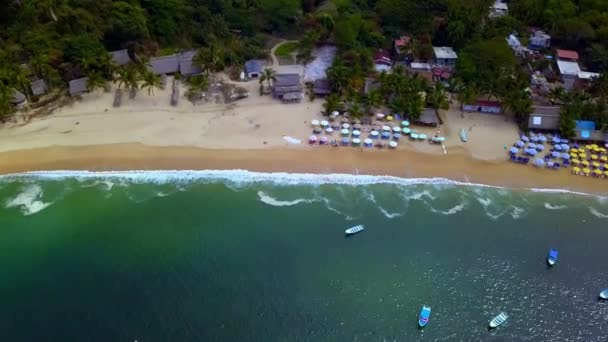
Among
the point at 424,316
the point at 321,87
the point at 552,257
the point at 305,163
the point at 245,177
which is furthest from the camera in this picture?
the point at 321,87

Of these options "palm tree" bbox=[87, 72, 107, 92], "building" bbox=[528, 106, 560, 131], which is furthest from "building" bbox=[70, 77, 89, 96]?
"building" bbox=[528, 106, 560, 131]

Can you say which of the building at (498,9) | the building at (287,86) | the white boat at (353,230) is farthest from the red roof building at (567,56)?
the white boat at (353,230)

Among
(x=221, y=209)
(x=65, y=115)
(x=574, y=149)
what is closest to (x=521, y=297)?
(x=574, y=149)

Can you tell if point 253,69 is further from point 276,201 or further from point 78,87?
point 276,201

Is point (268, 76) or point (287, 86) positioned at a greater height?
point (268, 76)

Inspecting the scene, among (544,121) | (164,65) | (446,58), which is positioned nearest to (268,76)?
(164,65)

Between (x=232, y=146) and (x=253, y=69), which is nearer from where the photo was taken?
(x=232, y=146)

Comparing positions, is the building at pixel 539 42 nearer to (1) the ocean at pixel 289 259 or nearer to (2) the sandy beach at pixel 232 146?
(2) the sandy beach at pixel 232 146
